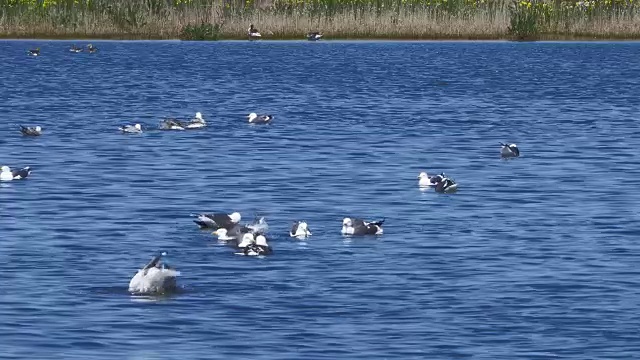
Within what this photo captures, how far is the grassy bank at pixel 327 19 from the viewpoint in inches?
2997

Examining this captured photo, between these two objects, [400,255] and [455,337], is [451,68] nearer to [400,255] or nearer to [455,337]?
[400,255]

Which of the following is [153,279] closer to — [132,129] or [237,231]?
[237,231]

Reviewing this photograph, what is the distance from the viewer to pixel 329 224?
980 inches

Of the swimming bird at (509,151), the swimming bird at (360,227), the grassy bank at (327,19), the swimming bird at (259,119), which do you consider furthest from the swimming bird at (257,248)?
the grassy bank at (327,19)

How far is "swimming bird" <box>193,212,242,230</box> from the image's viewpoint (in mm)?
23344

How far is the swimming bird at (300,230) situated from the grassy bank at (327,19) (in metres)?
52.7

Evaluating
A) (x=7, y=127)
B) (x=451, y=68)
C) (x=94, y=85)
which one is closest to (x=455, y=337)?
(x=7, y=127)

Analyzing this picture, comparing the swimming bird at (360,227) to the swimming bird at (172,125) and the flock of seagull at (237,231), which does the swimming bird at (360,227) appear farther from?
the swimming bird at (172,125)

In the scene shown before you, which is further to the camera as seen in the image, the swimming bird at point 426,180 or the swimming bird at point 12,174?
the swimming bird at point 12,174

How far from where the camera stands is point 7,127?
1667 inches

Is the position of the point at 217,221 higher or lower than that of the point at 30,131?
higher

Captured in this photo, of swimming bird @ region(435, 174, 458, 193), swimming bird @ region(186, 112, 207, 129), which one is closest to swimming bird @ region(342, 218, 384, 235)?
swimming bird @ region(435, 174, 458, 193)

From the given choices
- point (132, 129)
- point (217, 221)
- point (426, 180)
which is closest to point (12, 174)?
point (426, 180)

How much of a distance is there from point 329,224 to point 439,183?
3.96 m
